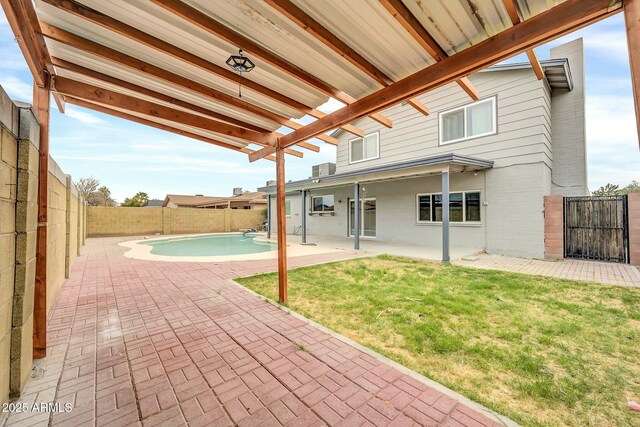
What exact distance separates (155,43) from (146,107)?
1.01 m

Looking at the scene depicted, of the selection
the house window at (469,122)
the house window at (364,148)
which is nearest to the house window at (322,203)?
the house window at (364,148)

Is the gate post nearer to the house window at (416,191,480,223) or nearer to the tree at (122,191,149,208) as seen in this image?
the house window at (416,191,480,223)

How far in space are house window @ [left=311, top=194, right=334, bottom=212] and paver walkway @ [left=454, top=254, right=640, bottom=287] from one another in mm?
8227

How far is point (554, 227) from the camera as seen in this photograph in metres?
7.63

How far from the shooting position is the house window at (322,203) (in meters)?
14.9

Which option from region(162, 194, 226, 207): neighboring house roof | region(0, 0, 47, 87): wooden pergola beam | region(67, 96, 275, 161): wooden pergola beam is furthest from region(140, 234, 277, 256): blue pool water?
region(162, 194, 226, 207): neighboring house roof

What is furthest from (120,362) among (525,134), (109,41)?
(525,134)

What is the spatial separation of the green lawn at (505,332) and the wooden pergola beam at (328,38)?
2.81 metres

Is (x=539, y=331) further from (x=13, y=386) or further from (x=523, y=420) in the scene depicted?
(x=13, y=386)

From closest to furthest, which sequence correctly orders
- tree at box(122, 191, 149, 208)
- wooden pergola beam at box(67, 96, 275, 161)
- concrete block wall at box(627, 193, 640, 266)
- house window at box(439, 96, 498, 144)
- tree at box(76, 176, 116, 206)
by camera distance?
wooden pergola beam at box(67, 96, 275, 161) < concrete block wall at box(627, 193, 640, 266) < house window at box(439, 96, 498, 144) < tree at box(76, 176, 116, 206) < tree at box(122, 191, 149, 208)

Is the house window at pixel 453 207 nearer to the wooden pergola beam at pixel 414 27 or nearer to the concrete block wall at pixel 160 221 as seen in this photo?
the wooden pergola beam at pixel 414 27

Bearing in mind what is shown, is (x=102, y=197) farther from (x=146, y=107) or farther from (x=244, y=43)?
(x=244, y=43)

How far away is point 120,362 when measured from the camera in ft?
8.45

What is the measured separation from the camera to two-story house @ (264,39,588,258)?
8.00 meters
